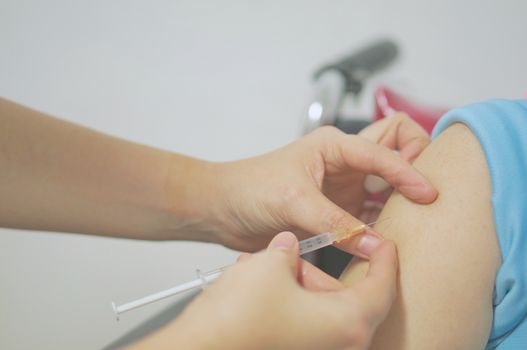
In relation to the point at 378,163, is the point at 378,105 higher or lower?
higher

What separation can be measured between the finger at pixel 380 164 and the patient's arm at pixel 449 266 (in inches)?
0.9

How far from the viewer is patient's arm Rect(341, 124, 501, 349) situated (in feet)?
1.71

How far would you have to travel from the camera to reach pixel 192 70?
5.06 ft

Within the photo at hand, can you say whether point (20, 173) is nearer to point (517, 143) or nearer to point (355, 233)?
point (355, 233)

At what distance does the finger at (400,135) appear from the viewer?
0.80m

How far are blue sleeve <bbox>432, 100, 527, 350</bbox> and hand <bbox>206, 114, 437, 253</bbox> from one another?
0.27ft

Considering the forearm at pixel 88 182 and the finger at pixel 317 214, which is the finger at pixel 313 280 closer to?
the finger at pixel 317 214

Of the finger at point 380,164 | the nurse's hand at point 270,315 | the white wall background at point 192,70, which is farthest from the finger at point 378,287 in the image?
the white wall background at point 192,70

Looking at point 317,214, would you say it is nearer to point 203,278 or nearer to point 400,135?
point 203,278

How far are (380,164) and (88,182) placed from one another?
19.6 inches

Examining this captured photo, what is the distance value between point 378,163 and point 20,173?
0.58 m

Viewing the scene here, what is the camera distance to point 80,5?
5.08ft

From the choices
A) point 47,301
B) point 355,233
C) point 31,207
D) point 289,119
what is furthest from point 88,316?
point 289,119

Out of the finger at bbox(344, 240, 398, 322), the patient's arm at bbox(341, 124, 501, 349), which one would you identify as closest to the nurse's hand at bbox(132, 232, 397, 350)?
the finger at bbox(344, 240, 398, 322)
